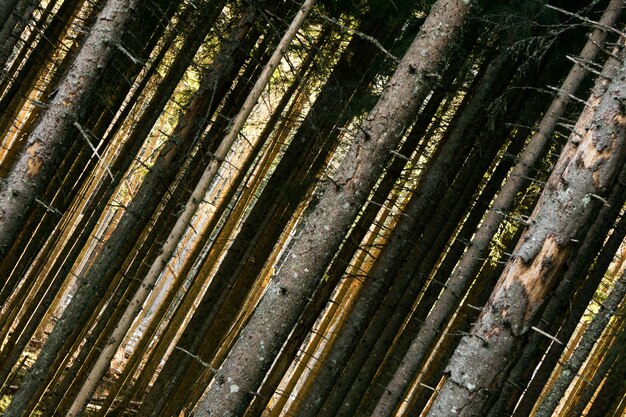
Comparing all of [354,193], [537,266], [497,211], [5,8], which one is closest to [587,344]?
[497,211]

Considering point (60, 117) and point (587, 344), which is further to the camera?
point (587, 344)

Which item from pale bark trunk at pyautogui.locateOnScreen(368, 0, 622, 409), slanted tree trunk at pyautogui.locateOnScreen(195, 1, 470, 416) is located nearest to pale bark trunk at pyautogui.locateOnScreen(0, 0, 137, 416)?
slanted tree trunk at pyautogui.locateOnScreen(195, 1, 470, 416)

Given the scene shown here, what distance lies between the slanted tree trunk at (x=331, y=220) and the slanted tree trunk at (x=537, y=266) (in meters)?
1.21

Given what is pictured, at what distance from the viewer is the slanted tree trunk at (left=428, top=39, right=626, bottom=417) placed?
453 cm

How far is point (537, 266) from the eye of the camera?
14.9ft

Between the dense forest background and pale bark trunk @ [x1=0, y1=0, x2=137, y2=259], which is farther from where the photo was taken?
pale bark trunk @ [x1=0, y1=0, x2=137, y2=259]

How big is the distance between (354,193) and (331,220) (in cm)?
26

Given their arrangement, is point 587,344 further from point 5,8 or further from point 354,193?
point 5,8

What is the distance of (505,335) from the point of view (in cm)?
453

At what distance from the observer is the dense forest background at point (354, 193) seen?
4.68m

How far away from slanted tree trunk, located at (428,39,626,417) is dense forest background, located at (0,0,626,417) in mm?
13

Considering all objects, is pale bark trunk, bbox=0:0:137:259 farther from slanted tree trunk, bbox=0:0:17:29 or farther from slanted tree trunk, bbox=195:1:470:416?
slanted tree trunk, bbox=195:1:470:416

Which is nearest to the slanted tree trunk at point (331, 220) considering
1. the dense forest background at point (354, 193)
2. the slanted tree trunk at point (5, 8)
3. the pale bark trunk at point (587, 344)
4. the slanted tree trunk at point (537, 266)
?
the dense forest background at point (354, 193)

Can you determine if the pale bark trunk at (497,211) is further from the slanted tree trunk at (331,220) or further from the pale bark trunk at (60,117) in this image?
the pale bark trunk at (60,117)
